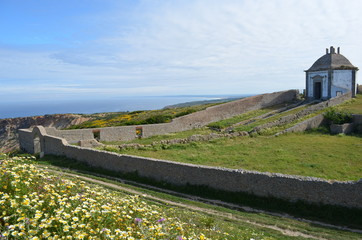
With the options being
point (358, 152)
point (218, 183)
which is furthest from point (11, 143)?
point (358, 152)

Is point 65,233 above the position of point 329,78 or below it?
below

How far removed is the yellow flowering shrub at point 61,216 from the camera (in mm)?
4086

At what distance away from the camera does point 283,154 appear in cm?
1714

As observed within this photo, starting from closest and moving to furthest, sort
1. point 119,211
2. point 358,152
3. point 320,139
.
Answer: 1. point 119,211
2. point 358,152
3. point 320,139

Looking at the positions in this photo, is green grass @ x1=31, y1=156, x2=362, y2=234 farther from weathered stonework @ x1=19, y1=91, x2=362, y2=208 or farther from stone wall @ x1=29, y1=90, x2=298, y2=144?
stone wall @ x1=29, y1=90, x2=298, y2=144

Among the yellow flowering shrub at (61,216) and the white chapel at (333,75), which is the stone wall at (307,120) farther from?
the yellow flowering shrub at (61,216)

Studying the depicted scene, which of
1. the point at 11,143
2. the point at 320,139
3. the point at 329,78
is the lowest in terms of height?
the point at 11,143

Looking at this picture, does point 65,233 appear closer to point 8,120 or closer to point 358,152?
point 358,152

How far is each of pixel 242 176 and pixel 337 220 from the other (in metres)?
3.65

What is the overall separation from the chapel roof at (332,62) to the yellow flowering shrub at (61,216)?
111 feet

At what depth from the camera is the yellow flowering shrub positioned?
4086 mm

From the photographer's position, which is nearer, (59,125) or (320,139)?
(320,139)

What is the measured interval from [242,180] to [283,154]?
6135mm

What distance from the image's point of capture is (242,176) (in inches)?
476
